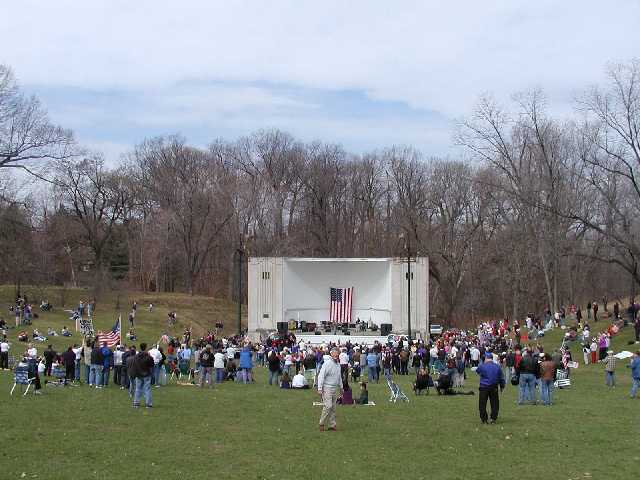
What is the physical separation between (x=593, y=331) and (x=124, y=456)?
30.5m

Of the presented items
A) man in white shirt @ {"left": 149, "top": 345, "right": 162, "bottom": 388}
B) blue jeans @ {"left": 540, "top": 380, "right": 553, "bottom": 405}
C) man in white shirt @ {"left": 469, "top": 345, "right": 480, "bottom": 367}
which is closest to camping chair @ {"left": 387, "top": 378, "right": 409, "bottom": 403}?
blue jeans @ {"left": 540, "top": 380, "right": 553, "bottom": 405}

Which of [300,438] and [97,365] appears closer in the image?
[300,438]

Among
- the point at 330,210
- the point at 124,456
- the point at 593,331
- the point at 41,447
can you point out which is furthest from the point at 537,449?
the point at 330,210

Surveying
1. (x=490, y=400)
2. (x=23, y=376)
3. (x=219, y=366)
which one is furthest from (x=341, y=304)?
(x=490, y=400)

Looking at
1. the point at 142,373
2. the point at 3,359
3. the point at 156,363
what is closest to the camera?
the point at 142,373

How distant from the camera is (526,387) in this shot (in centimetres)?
1552

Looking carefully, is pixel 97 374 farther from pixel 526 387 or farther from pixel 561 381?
pixel 561 381

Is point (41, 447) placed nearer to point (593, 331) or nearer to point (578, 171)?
point (593, 331)

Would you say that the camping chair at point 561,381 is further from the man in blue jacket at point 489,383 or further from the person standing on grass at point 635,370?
the man in blue jacket at point 489,383

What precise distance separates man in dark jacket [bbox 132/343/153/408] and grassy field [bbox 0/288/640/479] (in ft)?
0.89

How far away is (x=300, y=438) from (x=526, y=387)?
5.99m

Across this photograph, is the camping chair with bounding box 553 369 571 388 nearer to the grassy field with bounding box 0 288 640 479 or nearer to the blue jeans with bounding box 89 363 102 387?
the grassy field with bounding box 0 288 640 479

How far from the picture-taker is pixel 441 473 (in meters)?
9.05

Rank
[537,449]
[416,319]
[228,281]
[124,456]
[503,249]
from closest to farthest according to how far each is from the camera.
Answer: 1. [124,456]
2. [537,449]
3. [416,319]
4. [503,249]
5. [228,281]
